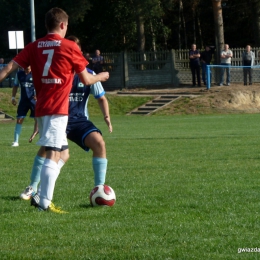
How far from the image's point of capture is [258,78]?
3900 cm

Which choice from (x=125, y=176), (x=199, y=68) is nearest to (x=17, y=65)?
(x=125, y=176)

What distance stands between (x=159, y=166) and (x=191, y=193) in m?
3.53

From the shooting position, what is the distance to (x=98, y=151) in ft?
26.4

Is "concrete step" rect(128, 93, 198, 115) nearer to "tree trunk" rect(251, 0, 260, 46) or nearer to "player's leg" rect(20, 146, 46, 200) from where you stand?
"tree trunk" rect(251, 0, 260, 46)

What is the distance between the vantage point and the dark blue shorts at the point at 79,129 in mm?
8039

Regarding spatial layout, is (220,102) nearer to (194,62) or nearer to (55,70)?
(194,62)

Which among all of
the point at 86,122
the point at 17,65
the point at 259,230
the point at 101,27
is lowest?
the point at 259,230

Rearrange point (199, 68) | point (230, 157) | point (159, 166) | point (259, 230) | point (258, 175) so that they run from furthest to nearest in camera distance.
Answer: point (199, 68) → point (230, 157) → point (159, 166) → point (258, 175) → point (259, 230)

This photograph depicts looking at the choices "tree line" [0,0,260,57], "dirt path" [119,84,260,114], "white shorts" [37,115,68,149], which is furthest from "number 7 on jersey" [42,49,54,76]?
"tree line" [0,0,260,57]

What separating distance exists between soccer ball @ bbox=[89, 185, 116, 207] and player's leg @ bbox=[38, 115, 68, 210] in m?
0.69

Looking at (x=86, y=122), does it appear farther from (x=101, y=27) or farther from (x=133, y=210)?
(x=101, y=27)

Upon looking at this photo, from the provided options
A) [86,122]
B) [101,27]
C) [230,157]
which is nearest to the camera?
[86,122]

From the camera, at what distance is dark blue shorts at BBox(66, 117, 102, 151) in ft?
26.4

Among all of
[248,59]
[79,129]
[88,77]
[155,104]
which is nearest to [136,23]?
[248,59]
